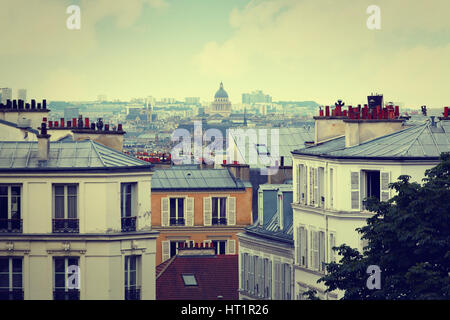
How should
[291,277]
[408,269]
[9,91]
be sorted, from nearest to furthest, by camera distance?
[408,269]
[291,277]
[9,91]

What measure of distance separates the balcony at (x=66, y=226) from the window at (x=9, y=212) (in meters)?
1.06

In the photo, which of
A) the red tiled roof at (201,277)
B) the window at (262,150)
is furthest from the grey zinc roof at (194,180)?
the window at (262,150)

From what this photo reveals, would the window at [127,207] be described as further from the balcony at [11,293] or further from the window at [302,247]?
the window at [302,247]

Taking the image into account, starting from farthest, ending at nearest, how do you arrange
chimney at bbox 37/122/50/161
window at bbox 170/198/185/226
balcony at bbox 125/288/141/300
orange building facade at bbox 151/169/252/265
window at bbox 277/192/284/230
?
window at bbox 170/198/185/226
orange building facade at bbox 151/169/252/265
window at bbox 277/192/284/230
chimney at bbox 37/122/50/161
balcony at bbox 125/288/141/300

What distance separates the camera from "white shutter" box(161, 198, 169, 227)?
64562mm

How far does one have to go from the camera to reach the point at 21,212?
1500 inches

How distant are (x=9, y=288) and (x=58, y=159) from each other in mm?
4064

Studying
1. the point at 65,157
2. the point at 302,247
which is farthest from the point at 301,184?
the point at 65,157

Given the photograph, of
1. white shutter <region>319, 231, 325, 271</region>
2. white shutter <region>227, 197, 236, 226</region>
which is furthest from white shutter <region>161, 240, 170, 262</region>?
white shutter <region>319, 231, 325, 271</region>

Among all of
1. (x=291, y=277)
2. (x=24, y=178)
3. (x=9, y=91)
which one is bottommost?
(x=291, y=277)

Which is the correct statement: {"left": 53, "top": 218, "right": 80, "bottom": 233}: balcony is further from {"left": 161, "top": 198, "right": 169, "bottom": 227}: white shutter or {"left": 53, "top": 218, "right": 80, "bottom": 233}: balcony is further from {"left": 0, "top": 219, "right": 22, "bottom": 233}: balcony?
{"left": 161, "top": 198, "right": 169, "bottom": 227}: white shutter

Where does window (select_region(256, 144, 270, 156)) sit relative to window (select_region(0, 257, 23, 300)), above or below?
above
